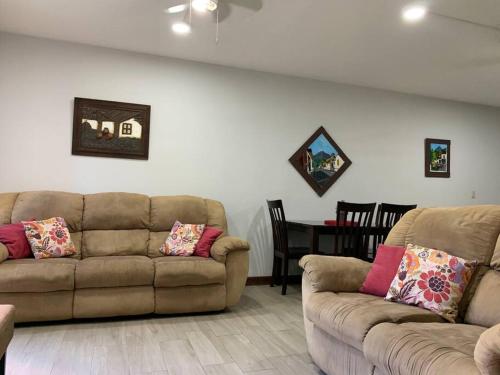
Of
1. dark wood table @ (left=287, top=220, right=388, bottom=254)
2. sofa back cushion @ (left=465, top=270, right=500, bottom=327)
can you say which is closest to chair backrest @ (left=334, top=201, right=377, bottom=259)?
dark wood table @ (left=287, top=220, right=388, bottom=254)

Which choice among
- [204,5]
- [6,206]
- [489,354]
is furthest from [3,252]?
[489,354]

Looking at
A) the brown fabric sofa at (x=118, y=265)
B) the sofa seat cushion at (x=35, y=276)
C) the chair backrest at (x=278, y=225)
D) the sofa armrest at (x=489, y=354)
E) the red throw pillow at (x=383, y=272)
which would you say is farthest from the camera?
the chair backrest at (x=278, y=225)

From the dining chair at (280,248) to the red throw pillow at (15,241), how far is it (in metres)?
2.30

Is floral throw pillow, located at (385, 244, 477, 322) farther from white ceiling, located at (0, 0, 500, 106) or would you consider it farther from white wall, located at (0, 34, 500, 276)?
white wall, located at (0, 34, 500, 276)

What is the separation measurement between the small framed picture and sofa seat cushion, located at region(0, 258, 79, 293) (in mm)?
4630

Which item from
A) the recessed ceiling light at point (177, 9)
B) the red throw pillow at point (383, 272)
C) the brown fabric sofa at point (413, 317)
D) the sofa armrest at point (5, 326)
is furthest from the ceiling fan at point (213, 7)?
the sofa armrest at point (5, 326)

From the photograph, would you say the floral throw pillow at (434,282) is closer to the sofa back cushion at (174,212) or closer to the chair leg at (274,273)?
the sofa back cushion at (174,212)

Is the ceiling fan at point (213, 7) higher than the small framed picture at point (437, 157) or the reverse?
higher

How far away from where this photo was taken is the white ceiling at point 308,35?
2994 millimetres

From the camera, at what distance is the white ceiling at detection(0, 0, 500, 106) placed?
9.82 feet

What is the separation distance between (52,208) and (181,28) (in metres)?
2.00

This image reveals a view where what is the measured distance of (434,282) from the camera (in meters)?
1.90

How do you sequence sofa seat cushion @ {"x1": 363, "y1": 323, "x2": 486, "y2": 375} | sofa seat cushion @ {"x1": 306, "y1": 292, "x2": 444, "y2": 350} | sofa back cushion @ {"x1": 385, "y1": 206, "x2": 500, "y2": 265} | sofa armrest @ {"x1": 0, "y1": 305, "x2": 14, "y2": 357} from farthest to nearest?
1. sofa back cushion @ {"x1": 385, "y1": 206, "x2": 500, "y2": 265}
2. sofa seat cushion @ {"x1": 306, "y1": 292, "x2": 444, "y2": 350}
3. sofa armrest @ {"x1": 0, "y1": 305, "x2": 14, "y2": 357}
4. sofa seat cushion @ {"x1": 363, "y1": 323, "x2": 486, "y2": 375}

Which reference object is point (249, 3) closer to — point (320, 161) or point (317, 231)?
point (317, 231)
